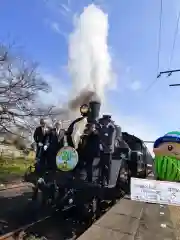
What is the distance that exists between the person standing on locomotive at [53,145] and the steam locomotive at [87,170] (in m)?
0.18

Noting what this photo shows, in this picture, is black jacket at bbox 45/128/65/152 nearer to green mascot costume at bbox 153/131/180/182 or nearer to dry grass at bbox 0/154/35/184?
green mascot costume at bbox 153/131/180/182

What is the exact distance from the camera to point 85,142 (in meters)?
8.38

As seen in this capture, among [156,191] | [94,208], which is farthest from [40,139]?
[156,191]

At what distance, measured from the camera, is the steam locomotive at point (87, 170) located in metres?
7.82

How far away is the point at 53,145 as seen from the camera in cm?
880

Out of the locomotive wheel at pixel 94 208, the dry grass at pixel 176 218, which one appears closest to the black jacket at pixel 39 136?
the locomotive wheel at pixel 94 208

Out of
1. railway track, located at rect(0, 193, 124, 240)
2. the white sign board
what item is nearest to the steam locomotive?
railway track, located at rect(0, 193, 124, 240)

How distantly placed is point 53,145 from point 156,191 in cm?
444

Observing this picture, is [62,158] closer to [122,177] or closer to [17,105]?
[122,177]

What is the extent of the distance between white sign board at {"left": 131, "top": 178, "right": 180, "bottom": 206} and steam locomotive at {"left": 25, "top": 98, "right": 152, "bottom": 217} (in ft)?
8.59

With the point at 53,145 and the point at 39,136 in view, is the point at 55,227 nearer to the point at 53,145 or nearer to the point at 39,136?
the point at 53,145

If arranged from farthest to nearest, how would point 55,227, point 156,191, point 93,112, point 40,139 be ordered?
point 40,139, point 93,112, point 55,227, point 156,191

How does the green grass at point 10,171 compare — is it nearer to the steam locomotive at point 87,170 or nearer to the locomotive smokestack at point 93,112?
the steam locomotive at point 87,170

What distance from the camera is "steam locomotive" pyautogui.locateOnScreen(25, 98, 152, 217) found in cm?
782
